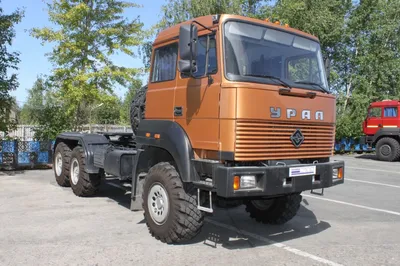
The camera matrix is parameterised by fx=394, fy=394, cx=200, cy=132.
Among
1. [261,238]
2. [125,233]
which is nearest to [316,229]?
[261,238]

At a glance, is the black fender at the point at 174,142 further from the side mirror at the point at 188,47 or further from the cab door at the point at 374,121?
the cab door at the point at 374,121

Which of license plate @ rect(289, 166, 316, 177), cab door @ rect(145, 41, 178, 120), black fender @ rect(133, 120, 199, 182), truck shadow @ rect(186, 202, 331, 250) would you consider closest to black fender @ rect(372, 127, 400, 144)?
truck shadow @ rect(186, 202, 331, 250)

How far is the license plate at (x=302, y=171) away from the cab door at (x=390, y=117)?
49.2ft

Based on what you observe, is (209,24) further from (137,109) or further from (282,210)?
(282,210)

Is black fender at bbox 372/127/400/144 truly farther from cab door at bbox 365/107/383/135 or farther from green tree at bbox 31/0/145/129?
green tree at bbox 31/0/145/129

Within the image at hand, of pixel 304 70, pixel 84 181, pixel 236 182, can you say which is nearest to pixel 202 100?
pixel 236 182

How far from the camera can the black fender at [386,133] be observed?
58.6ft

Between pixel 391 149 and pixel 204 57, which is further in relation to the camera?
pixel 391 149

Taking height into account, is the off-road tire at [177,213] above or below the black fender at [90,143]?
below

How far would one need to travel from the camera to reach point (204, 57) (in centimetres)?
486

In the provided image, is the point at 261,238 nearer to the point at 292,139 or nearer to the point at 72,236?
the point at 292,139

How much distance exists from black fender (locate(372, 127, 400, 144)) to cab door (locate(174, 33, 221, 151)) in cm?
1560

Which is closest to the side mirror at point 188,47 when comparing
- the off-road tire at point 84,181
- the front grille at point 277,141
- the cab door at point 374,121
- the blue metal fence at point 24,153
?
the front grille at point 277,141

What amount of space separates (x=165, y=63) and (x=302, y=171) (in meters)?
2.45
